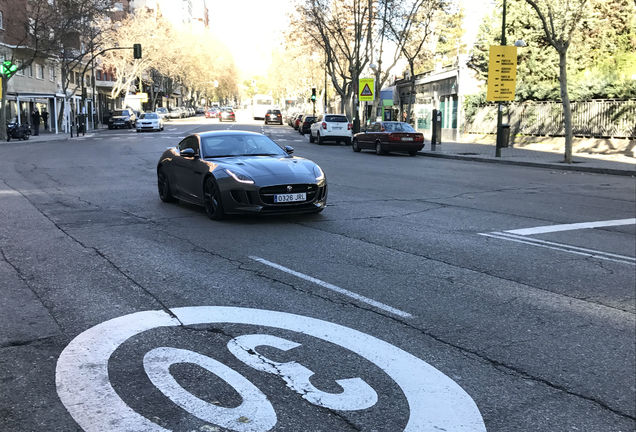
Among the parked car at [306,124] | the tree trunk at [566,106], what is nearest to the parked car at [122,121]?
the parked car at [306,124]

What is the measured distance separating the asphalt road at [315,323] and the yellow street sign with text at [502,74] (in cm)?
1815

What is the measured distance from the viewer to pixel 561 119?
31.3m

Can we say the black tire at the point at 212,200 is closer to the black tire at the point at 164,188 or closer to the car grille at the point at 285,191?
the car grille at the point at 285,191

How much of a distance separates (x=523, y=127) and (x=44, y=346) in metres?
32.8

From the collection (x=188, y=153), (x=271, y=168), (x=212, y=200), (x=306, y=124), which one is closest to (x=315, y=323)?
(x=271, y=168)

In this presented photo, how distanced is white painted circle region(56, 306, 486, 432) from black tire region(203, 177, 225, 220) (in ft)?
14.4

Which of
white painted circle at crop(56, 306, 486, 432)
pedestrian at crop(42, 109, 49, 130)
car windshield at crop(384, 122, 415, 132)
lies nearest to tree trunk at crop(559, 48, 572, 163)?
car windshield at crop(384, 122, 415, 132)

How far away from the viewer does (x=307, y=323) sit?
4.86 m

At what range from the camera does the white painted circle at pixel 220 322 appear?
3.34 m

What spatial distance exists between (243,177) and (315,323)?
185 inches

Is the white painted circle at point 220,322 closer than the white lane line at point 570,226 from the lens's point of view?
Yes

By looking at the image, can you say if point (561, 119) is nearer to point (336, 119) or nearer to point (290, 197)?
point (336, 119)

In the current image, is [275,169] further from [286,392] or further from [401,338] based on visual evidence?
[286,392]

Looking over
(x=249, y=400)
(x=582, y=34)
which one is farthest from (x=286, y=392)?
(x=582, y=34)
